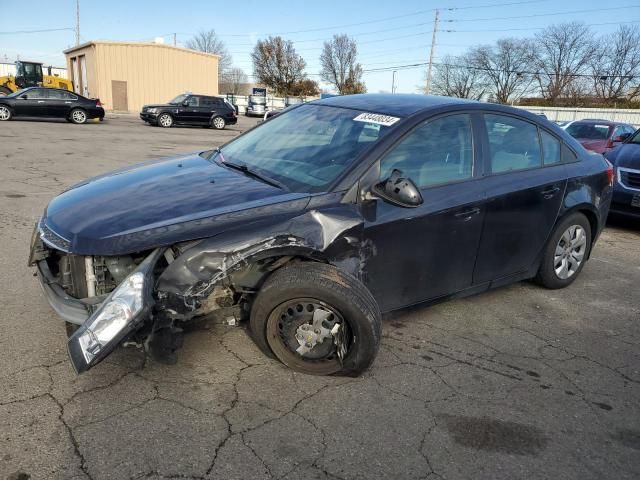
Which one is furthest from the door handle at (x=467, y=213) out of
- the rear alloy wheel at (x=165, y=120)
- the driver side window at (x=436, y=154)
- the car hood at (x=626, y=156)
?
the rear alloy wheel at (x=165, y=120)

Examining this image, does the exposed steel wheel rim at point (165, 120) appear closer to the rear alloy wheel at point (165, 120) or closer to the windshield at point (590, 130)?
the rear alloy wheel at point (165, 120)

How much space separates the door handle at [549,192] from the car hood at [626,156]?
3790 millimetres

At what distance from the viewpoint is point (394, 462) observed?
2.35m

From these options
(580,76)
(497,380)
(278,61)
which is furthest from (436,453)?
(278,61)

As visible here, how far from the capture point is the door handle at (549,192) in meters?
4.03

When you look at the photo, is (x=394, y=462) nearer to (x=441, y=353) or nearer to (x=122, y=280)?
(x=441, y=353)

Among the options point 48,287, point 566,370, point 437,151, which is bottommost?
point 566,370

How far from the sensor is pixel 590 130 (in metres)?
13.7

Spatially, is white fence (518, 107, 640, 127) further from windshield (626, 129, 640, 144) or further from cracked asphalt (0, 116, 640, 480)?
cracked asphalt (0, 116, 640, 480)

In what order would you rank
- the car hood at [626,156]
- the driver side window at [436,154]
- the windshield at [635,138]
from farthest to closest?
the windshield at [635,138] → the car hood at [626,156] → the driver side window at [436,154]

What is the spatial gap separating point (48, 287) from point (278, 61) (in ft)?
225

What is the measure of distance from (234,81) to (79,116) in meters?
65.6

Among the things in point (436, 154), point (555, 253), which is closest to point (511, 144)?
point (436, 154)

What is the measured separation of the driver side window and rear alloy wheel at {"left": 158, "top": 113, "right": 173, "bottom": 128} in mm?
22672
